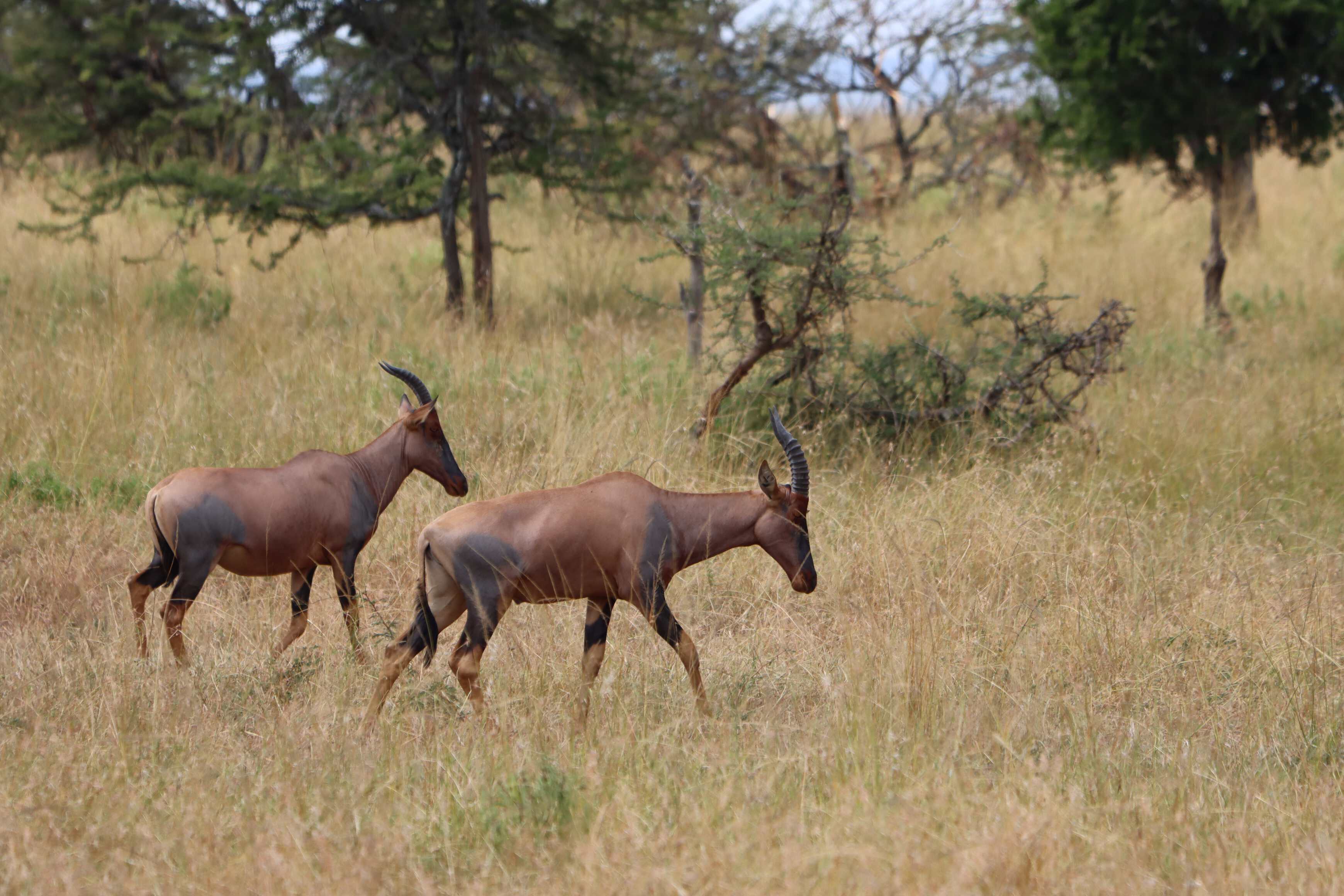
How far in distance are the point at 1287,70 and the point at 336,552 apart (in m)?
10.1

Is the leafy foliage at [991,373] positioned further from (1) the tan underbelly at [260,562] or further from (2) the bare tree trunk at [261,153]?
(2) the bare tree trunk at [261,153]

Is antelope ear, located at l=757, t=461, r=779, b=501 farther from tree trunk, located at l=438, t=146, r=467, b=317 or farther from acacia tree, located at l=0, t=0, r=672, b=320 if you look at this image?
tree trunk, located at l=438, t=146, r=467, b=317

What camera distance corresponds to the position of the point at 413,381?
16.6 ft

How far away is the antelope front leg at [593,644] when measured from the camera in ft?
13.8

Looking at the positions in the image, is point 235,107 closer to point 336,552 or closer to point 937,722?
point 336,552

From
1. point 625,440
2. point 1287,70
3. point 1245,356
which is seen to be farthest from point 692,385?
point 1287,70

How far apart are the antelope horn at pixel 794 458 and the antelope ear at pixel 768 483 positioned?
6 cm

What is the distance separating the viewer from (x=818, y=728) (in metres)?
4.20

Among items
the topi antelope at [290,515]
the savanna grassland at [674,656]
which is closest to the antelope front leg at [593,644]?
the savanna grassland at [674,656]

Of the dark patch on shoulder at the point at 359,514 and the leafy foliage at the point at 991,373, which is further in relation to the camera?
the leafy foliage at the point at 991,373

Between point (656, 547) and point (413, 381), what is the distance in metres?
1.42

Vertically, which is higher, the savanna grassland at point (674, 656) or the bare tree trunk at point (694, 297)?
the bare tree trunk at point (694, 297)

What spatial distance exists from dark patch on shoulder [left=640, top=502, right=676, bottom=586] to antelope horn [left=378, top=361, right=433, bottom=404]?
4.03 feet

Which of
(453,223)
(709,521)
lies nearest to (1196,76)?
(453,223)
